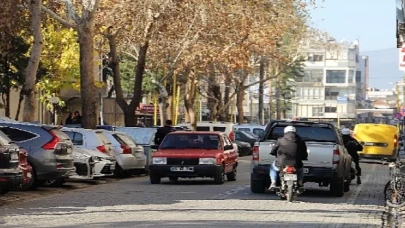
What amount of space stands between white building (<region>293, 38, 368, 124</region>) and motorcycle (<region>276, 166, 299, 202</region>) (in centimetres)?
12987

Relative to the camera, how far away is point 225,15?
4731 cm

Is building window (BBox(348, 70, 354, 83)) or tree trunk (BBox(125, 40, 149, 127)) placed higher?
building window (BBox(348, 70, 354, 83))

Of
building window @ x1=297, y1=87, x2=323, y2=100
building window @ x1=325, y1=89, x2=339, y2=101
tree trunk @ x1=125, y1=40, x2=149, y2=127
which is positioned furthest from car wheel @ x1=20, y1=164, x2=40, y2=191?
building window @ x1=325, y1=89, x2=339, y2=101

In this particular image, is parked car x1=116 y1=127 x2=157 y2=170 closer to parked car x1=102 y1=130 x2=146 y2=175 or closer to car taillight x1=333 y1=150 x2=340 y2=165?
parked car x1=102 y1=130 x2=146 y2=175

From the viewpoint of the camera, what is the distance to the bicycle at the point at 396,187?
21.0 metres

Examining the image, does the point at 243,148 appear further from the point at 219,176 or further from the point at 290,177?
the point at 290,177

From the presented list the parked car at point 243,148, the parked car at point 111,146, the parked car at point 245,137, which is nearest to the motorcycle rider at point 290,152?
the parked car at point 111,146

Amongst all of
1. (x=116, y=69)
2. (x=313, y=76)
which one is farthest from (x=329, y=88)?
(x=116, y=69)

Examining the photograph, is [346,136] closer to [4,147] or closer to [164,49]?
[4,147]

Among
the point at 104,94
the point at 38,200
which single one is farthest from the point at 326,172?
the point at 104,94

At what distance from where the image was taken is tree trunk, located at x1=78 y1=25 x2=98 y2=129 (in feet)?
119

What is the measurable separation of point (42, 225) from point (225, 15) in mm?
31801

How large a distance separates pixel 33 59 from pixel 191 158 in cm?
672

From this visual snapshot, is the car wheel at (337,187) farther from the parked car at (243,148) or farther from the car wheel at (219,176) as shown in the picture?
the parked car at (243,148)
